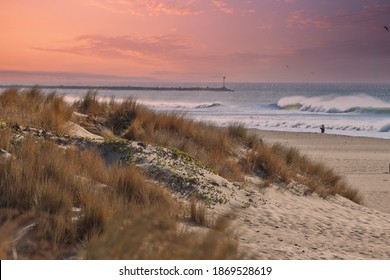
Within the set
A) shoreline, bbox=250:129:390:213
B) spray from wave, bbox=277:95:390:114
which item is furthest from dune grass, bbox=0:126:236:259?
spray from wave, bbox=277:95:390:114

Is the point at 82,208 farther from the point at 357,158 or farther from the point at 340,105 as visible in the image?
the point at 340,105

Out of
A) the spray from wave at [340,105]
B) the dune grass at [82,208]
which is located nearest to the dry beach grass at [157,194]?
the dune grass at [82,208]

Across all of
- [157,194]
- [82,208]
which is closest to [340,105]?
[157,194]

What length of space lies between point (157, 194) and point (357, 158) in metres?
15.7

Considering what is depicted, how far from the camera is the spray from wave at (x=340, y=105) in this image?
5460 cm

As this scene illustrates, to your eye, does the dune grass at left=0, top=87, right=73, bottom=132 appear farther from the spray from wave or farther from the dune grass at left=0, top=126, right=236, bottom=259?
the spray from wave

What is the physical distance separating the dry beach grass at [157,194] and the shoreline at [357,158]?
5.90ft

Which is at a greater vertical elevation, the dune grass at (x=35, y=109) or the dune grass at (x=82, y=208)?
the dune grass at (x=35, y=109)

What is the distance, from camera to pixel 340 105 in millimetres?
60188

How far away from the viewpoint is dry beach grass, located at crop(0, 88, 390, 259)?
4.71 metres

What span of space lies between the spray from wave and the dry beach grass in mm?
42699

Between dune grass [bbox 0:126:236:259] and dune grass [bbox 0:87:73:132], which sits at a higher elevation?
dune grass [bbox 0:87:73:132]

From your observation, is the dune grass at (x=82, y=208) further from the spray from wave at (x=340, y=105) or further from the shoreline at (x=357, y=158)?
the spray from wave at (x=340, y=105)
